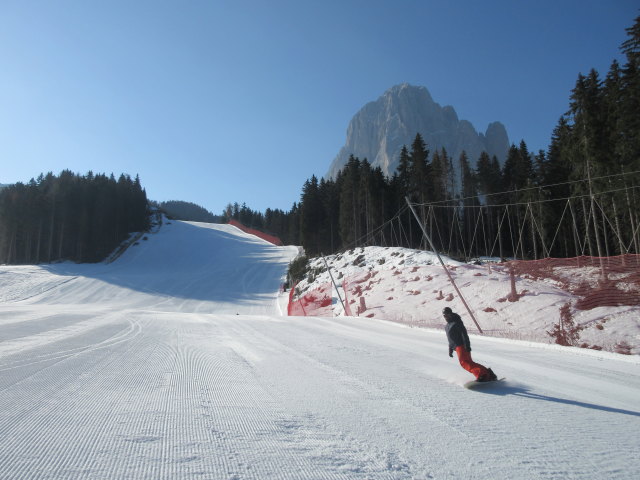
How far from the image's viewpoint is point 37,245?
6175cm

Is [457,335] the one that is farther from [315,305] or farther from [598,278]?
[315,305]

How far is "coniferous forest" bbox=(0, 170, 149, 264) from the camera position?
200ft

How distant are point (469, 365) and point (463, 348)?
29 cm

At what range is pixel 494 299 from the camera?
16.3m

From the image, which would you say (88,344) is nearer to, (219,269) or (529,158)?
(219,269)

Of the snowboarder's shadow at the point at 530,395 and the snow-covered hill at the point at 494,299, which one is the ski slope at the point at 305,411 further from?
the snow-covered hill at the point at 494,299

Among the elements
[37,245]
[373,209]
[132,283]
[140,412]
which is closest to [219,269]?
[132,283]

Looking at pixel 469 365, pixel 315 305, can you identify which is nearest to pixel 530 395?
pixel 469 365

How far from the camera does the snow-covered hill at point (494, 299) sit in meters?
10.6

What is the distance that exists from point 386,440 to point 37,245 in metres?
75.1

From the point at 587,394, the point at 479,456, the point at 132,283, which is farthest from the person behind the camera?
the point at 132,283

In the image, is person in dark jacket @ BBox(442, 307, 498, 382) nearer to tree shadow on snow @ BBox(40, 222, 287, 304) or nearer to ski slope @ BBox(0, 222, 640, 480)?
ski slope @ BBox(0, 222, 640, 480)

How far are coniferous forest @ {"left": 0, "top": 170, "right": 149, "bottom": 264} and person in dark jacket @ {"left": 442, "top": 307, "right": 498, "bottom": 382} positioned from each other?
223 feet

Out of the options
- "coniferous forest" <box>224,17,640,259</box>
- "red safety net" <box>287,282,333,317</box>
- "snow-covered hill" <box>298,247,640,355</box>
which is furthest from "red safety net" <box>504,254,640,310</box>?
"red safety net" <box>287,282,333,317</box>
